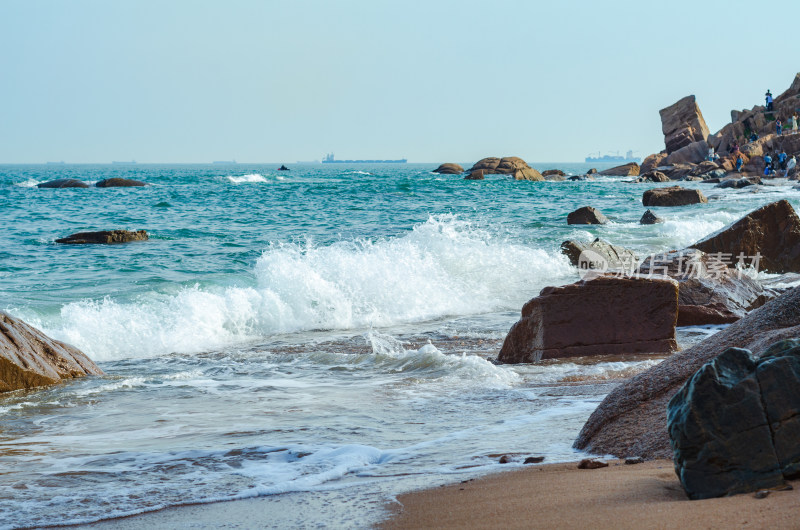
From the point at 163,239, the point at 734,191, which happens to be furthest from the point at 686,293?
the point at 734,191

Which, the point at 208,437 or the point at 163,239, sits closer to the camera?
the point at 208,437

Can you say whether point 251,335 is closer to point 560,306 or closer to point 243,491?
point 560,306

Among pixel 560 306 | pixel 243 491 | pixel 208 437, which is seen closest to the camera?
pixel 243 491

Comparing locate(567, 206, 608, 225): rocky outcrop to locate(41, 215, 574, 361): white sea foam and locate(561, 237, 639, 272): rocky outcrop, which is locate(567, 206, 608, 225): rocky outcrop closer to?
locate(561, 237, 639, 272): rocky outcrop

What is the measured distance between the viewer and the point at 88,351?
8250 millimetres

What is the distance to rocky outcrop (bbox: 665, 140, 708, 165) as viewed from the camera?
52844 mm

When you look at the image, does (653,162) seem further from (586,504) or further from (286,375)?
(586,504)

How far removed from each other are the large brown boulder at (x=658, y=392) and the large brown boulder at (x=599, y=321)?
2.46m

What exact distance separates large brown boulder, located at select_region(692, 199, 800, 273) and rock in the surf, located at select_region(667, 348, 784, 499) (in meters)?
8.83

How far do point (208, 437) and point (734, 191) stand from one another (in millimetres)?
30004

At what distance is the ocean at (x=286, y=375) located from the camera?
350 cm

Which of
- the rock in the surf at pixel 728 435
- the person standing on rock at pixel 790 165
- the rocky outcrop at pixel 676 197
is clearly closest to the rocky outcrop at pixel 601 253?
the rock in the surf at pixel 728 435

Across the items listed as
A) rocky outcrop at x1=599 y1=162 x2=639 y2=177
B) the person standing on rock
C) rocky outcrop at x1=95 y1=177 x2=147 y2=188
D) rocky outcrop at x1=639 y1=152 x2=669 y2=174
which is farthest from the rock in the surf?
rocky outcrop at x1=599 y1=162 x2=639 y2=177

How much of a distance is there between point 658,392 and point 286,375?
338cm
